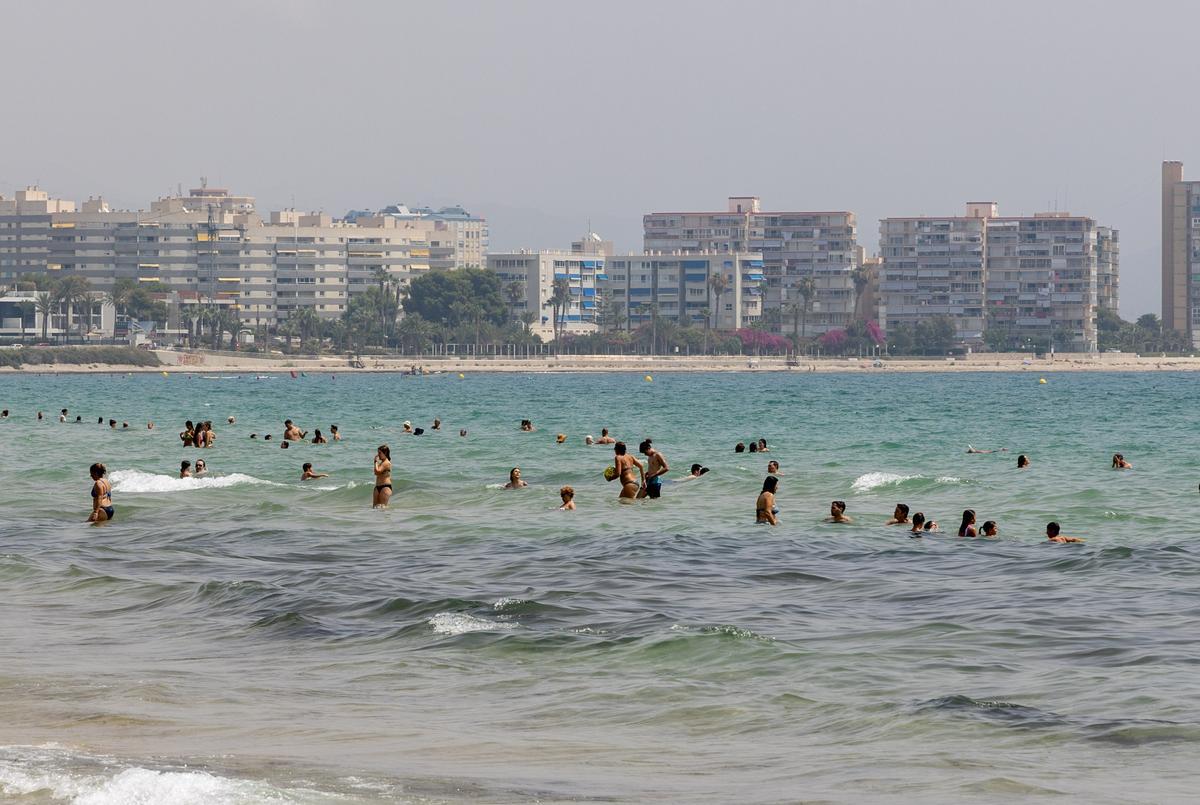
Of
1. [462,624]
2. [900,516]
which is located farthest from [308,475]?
[462,624]

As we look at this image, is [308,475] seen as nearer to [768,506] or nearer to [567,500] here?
[567,500]

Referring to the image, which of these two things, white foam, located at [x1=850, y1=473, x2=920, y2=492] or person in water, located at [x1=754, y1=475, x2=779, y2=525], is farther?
white foam, located at [x1=850, y1=473, x2=920, y2=492]

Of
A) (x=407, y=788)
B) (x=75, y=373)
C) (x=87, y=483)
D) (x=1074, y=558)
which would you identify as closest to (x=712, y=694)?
(x=407, y=788)

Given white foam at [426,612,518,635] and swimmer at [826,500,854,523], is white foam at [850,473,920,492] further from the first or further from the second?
white foam at [426,612,518,635]

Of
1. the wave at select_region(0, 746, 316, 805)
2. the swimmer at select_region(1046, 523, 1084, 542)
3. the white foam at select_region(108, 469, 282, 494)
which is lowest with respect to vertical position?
the white foam at select_region(108, 469, 282, 494)

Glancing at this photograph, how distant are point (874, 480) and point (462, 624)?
69.2 feet

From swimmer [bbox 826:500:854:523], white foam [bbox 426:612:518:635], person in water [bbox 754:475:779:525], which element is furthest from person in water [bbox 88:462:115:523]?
white foam [bbox 426:612:518:635]

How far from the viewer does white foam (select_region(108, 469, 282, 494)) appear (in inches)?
1446

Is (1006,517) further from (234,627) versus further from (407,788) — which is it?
(407,788)

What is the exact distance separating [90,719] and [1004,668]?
7.94 meters

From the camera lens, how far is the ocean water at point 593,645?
1188 cm

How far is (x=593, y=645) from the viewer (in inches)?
657

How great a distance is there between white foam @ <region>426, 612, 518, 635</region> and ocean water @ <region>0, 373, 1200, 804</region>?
77mm

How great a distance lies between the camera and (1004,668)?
15266 millimetres
